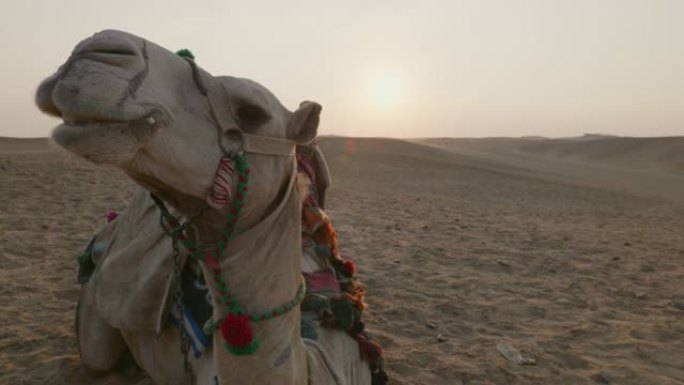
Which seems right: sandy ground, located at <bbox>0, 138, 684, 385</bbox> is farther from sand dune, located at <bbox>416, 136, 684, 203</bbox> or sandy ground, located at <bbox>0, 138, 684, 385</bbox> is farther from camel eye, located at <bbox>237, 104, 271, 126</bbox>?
sand dune, located at <bbox>416, 136, 684, 203</bbox>

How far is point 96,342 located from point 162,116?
2.30 meters

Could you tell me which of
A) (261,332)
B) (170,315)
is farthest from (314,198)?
(261,332)

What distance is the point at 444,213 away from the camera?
11.3 meters

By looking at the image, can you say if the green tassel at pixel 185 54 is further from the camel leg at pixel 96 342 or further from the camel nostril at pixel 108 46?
the camel leg at pixel 96 342

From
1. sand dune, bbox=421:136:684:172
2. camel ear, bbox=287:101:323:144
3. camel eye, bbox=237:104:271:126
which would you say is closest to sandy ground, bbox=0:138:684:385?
camel eye, bbox=237:104:271:126

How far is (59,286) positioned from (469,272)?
162 inches

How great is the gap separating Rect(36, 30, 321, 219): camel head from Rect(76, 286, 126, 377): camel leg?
1.99 m

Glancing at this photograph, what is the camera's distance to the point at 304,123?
177cm

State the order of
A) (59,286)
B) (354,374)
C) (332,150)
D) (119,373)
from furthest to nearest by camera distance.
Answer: (332,150), (59,286), (119,373), (354,374)

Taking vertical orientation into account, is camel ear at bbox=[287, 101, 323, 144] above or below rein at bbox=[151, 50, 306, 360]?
above

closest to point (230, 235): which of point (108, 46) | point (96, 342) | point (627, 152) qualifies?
point (108, 46)

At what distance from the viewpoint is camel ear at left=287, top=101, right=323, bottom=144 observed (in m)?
1.75

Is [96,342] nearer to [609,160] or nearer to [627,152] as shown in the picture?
[609,160]

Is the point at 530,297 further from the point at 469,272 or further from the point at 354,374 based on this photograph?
the point at 354,374
